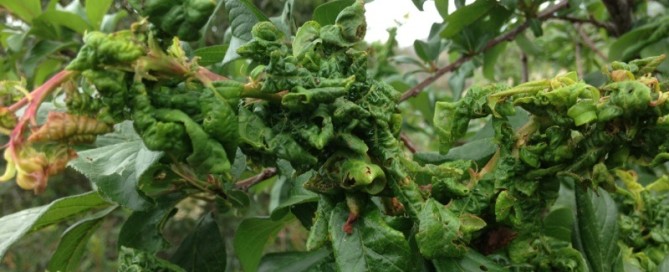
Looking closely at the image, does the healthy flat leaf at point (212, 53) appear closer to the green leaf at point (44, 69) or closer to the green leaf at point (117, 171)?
the green leaf at point (117, 171)

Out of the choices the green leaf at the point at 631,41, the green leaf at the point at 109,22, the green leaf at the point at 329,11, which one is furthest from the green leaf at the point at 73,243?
the green leaf at the point at 631,41

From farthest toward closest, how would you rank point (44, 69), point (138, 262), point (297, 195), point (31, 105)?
point (44, 69) → point (297, 195) → point (138, 262) → point (31, 105)

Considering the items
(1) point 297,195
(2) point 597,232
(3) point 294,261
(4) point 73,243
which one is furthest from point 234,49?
(2) point 597,232

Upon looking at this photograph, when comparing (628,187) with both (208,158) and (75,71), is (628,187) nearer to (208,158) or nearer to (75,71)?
(208,158)

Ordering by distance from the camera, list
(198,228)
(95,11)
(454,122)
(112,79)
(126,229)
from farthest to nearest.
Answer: (95,11) → (198,228) → (126,229) → (454,122) → (112,79)

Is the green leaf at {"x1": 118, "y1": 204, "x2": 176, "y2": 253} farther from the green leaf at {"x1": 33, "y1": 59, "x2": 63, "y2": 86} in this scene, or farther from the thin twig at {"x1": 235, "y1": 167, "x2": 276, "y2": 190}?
the green leaf at {"x1": 33, "y1": 59, "x2": 63, "y2": 86}

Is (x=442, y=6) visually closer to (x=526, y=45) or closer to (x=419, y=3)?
(x=419, y=3)

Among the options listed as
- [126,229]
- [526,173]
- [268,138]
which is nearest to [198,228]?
[126,229]
